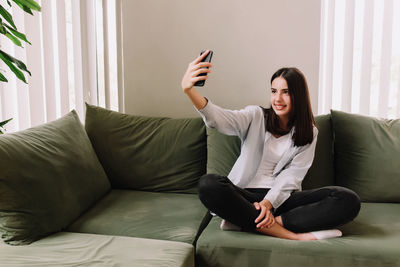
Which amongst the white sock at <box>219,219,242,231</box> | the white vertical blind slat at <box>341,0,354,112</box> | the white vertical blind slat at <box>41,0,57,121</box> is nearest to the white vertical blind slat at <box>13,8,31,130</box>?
the white vertical blind slat at <box>41,0,57,121</box>

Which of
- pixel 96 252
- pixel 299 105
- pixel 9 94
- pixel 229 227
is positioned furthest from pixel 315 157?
pixel 9 94

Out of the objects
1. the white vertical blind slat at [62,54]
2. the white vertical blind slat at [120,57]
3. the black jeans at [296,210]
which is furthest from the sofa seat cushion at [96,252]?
the white vertical blind slat at [120,57]

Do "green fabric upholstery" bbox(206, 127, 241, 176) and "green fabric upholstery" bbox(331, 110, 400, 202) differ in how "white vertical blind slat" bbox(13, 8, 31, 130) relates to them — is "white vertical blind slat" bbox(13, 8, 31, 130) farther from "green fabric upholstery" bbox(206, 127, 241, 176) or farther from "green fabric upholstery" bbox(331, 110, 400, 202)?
"green fabric upholstery" bbox(331, 110, 400, 202)

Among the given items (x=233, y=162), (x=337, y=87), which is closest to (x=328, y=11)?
(x=337, y=87)

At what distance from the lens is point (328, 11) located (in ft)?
8.25

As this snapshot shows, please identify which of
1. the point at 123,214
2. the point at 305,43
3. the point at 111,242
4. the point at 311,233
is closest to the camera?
the point at 111,242

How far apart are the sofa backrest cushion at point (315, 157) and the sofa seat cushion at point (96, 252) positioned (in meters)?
0.67

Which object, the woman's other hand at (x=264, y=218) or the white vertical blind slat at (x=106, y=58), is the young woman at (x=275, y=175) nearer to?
the woman's other hand at (x=264, y=218)

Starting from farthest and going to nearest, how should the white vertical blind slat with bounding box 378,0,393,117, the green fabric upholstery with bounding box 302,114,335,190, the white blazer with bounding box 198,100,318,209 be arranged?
1. the white vertical blind slat with bounding box 378,0,393,117
2. the green fabric upholstery with bounding box 302,114,335,190
3. the white blazer with bounding box 198,100,318,209

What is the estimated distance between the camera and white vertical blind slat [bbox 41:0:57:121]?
2244mm

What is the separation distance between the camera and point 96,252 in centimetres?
148

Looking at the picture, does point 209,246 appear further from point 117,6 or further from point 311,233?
point 117,6

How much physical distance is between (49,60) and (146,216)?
105 cm

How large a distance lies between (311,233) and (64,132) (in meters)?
1.18
